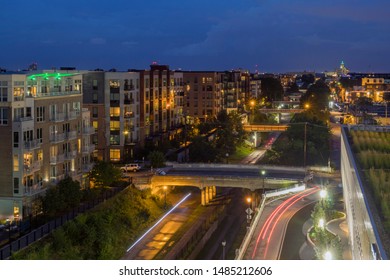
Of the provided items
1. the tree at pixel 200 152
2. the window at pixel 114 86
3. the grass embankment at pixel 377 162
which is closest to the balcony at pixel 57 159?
the grass embankment at pixel 377 162

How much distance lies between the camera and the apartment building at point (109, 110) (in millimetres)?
21922

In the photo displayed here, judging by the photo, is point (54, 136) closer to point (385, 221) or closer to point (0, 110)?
point (0, 110)

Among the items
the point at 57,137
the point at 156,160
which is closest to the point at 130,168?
the point at 156,160

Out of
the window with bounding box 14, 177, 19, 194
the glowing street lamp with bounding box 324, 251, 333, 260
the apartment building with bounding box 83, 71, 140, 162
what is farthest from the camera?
the apartment building with bounding box 83, 71, 140, 162

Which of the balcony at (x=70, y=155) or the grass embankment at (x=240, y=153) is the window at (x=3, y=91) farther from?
the grass embankment at (x=240, y=153)

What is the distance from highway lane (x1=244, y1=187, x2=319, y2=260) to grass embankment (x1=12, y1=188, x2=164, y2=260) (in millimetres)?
3119

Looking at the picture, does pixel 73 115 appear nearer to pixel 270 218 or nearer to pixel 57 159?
pixel 57 159

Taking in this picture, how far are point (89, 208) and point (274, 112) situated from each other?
94.6 ft

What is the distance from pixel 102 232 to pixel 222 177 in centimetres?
642

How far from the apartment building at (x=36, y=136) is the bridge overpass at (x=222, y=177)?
3.12 meters

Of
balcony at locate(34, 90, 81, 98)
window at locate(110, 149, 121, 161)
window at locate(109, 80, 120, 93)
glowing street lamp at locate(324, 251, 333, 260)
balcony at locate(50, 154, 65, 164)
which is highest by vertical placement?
window at locate(109, 80, 120, 93)

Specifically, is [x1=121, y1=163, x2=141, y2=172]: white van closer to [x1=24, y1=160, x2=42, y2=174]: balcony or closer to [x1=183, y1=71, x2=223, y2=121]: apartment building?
[x1=24, y1=160, x2=42, y2=174]: balcony

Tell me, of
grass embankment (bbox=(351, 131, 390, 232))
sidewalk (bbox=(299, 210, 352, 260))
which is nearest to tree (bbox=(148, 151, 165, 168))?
Result: grass embankment (bbox=(351, 131, 390, 232))

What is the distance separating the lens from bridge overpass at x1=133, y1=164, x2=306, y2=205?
59.5 ft
